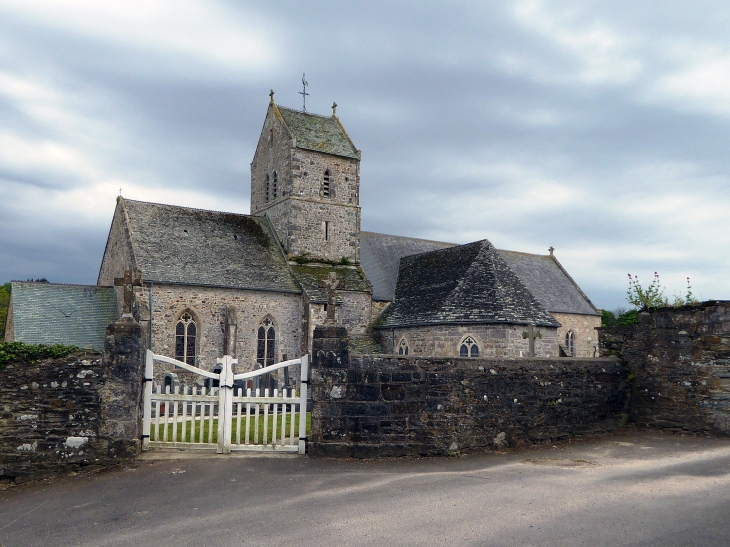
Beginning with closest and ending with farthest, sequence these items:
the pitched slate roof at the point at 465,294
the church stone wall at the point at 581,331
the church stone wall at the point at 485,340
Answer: the church stone wall at the point at 485,340 < the pitched slate roof at the point at 465,294 < the church stone wall at the point at 581,331

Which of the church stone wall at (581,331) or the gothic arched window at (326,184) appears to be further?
the church stone wall at (581,331)

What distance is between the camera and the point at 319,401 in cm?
1098

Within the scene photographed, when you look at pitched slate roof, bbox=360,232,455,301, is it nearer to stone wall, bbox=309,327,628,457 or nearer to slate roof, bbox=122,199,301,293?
slate roof, bbox=122,199,301,293

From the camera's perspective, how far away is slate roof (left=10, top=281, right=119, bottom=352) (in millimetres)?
22719

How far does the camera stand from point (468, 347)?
78.7 feet

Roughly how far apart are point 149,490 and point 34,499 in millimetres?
1633

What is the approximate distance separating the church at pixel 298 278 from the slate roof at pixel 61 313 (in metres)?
0.14

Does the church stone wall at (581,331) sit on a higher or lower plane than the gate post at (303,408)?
higher

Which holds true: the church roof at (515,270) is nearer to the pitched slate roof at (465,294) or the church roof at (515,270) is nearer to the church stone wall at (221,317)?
the pitched slate roof at (465,294)

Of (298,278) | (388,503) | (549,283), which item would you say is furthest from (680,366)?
(549,283)

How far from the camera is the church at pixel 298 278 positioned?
24.3 metres

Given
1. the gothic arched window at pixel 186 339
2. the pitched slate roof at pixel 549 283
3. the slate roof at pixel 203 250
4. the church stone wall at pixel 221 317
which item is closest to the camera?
the church stone wall at pixel 221 317

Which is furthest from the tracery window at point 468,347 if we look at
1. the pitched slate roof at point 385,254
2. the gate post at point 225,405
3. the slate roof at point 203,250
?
the gate post at point 225,405

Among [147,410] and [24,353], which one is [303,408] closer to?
[147,410]
